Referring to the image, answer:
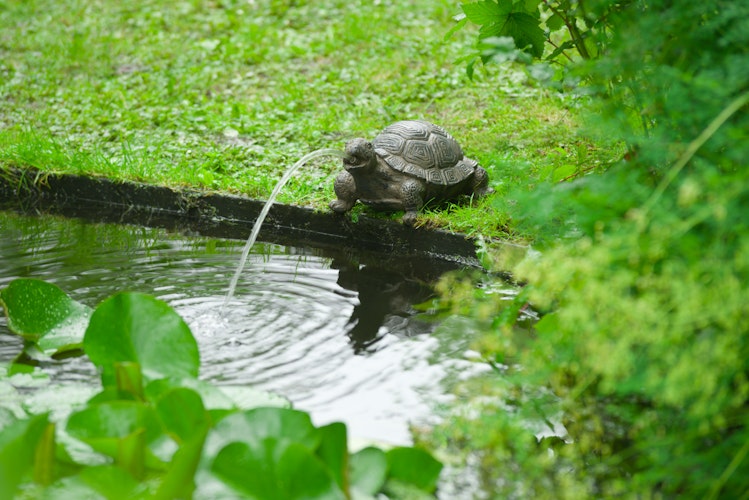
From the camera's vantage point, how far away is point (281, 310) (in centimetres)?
345

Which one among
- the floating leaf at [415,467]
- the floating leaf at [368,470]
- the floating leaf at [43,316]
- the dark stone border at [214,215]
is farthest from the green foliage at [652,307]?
the dark stone border at [214,215]

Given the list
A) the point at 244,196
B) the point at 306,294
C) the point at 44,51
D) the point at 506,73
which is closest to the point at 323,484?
the point at 306,294

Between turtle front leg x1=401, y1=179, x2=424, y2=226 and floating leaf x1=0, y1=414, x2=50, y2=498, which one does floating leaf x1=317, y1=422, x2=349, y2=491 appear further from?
turtle front leg x1=401, y1=179, x2=424, y2=226

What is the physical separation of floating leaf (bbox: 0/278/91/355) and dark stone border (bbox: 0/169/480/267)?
1.67 m

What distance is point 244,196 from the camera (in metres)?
4.93

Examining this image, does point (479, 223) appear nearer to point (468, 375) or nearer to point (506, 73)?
point (468, 375)

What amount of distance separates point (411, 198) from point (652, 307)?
8.66 ft

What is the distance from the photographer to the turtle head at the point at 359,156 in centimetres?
423

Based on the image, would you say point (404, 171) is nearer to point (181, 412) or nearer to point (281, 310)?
point (281, 310)

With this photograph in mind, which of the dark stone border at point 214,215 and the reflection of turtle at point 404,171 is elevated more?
the reflection of turtle at point 404,171

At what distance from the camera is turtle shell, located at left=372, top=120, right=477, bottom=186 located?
4391mm

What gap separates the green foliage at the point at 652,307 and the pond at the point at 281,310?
0.34 meters

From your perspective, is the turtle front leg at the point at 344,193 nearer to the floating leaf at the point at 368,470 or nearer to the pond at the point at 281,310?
the pond at the point at 281,310

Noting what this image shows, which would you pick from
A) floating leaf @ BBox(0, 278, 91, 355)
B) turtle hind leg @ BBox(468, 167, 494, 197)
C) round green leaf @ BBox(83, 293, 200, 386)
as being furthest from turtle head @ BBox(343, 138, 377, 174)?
round green leaf @ BBox(83, 293, 200, 386)
